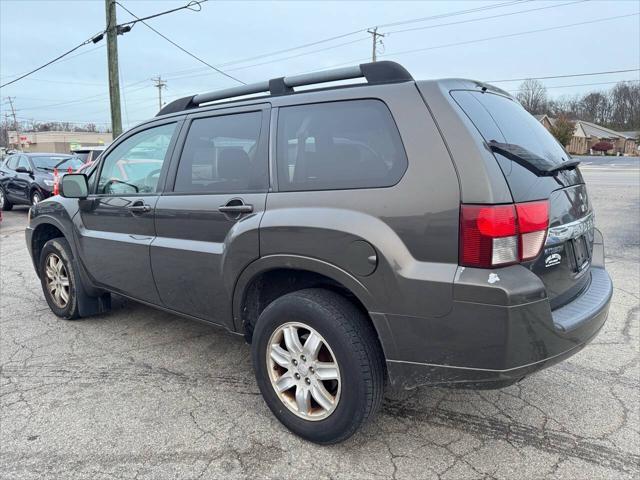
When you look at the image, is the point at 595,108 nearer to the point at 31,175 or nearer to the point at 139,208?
the point at 31,175

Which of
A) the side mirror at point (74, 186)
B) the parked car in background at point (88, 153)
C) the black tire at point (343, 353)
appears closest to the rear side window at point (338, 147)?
the black tire at point (343, 353)

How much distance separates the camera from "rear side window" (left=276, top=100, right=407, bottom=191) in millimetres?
2408

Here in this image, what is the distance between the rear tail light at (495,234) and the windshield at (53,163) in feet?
45.0

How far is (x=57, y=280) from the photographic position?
185 inches

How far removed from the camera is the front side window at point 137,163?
3633 mm

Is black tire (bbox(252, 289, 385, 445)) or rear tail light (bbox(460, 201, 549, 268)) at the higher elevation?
rear tail light (bbox(460, 201, 549, 268))

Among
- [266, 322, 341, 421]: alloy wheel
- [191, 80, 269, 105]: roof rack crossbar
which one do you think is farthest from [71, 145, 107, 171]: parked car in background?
[266, 322, 341, 421]: alloy wheel

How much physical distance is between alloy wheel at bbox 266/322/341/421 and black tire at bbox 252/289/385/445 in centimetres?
4

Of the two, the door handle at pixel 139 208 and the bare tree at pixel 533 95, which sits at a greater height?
the bare tree at pixel 533 95

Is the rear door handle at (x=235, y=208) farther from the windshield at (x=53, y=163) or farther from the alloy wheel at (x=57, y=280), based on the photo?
the windshield at (x=53, y=163)

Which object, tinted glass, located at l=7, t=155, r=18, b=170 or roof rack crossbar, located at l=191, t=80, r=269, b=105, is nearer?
roof rack crossbar, located at l=191, t=80, r=269, b=105

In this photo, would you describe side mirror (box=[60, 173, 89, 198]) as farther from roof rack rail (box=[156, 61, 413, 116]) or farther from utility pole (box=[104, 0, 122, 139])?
utility pole (box=[104, 0, 122, 139])

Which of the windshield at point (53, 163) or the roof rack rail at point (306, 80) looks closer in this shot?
the roof rack rail at point (306, 80)

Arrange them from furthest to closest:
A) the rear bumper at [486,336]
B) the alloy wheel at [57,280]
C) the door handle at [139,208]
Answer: the alloy wheel at [57,280]
the door handle at [139,208]
the rear bumper at [486,336]
